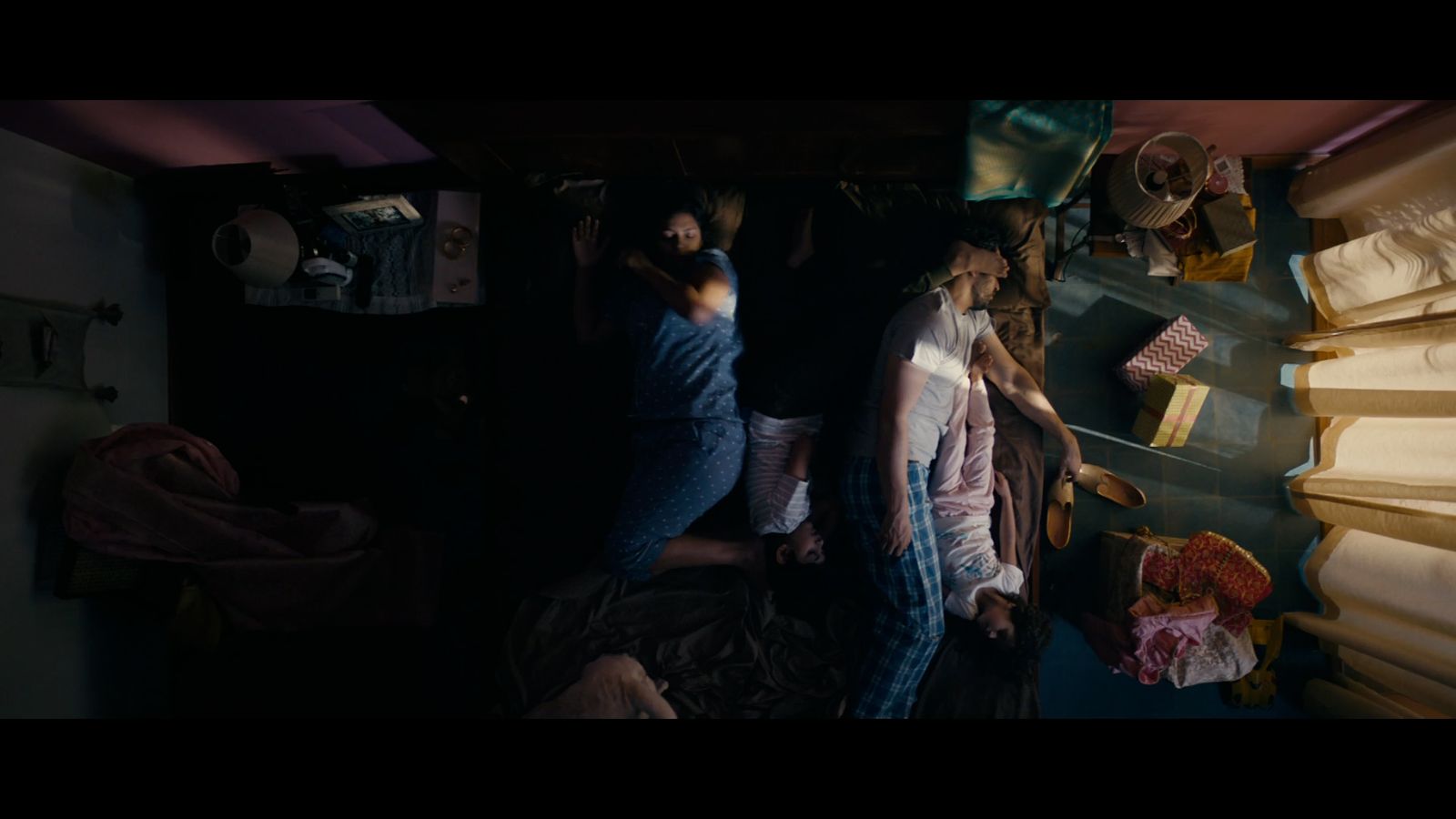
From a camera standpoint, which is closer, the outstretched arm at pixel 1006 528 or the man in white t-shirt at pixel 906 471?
the man in white t-shirt at pixel 906 471

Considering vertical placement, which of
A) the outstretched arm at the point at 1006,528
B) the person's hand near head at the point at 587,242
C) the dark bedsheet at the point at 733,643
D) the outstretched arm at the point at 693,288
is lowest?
the dark bedsheet at the point at 733,643

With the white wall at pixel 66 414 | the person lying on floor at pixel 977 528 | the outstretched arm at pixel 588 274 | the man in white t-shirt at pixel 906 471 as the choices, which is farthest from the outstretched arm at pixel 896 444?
the white wall at pixel 66 414

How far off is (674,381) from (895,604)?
4.47 ft

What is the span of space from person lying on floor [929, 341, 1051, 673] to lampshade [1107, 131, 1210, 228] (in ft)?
2.55

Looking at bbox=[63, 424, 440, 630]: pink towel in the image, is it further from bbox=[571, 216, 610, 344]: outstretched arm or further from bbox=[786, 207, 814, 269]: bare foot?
bbox=[786, 207, 814, 269]: bare foot

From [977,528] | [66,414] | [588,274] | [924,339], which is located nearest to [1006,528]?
[977,528]

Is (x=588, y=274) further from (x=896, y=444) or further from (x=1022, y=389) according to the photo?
(x=1022, y=389)

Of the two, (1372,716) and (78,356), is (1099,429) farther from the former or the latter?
(78,356)

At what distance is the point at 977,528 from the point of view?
8.28 ft

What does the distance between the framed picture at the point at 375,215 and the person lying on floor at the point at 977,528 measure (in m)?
2.59

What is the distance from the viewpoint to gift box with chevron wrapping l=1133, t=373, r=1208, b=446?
99.4 inches

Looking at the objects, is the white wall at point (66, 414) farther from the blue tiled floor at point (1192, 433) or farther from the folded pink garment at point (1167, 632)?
the folded pink garment at point (1167, 632)

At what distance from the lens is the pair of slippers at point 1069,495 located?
106 inches

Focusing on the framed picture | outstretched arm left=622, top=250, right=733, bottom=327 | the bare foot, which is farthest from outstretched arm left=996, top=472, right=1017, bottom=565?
the framed picture
